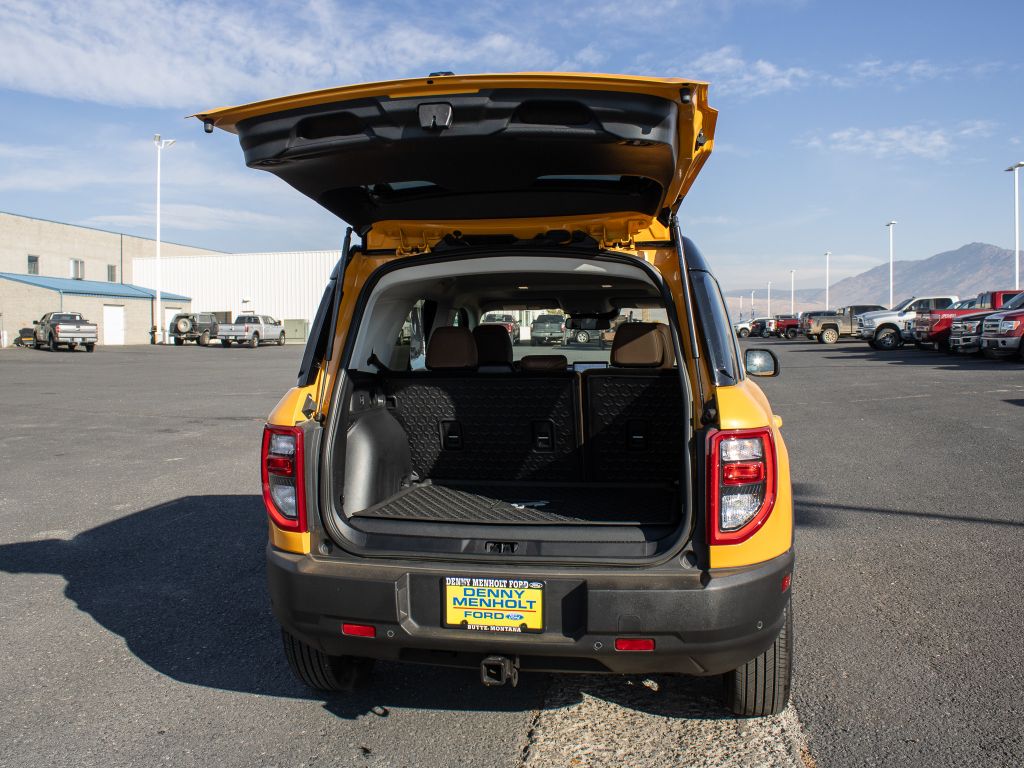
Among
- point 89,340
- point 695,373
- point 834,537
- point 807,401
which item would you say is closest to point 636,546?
point 695,373

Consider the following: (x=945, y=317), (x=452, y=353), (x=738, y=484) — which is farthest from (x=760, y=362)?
(x=945, y=317)

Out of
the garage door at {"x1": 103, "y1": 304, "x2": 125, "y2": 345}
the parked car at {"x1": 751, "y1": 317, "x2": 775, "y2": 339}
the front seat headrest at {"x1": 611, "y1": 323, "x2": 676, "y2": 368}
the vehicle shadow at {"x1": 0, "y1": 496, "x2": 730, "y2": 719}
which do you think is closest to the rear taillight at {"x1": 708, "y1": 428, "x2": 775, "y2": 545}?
the vehicle shadow at {"x1": 0, "y1": 496, "x2": 730, "y2": 719}

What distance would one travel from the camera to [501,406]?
4.11m

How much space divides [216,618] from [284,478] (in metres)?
1.55

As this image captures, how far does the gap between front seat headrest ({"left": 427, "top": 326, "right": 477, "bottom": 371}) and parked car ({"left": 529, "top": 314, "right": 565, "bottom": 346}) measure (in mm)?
1056

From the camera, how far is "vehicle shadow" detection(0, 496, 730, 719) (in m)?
3.35

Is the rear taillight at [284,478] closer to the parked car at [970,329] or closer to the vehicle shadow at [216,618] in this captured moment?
the vehicle shadow at [216,618]

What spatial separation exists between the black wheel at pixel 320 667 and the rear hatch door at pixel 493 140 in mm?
1731

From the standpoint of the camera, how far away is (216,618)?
13.9 ft

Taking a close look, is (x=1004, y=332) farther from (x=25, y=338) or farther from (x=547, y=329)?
(x=25, y=338)

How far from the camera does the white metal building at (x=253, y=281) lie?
57.2 metres

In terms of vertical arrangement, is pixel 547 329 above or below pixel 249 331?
below

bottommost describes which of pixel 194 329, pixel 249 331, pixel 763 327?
pixel 249 331

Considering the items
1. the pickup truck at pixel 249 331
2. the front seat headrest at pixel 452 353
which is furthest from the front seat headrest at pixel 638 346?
the pickup truck at pixel 249 331
